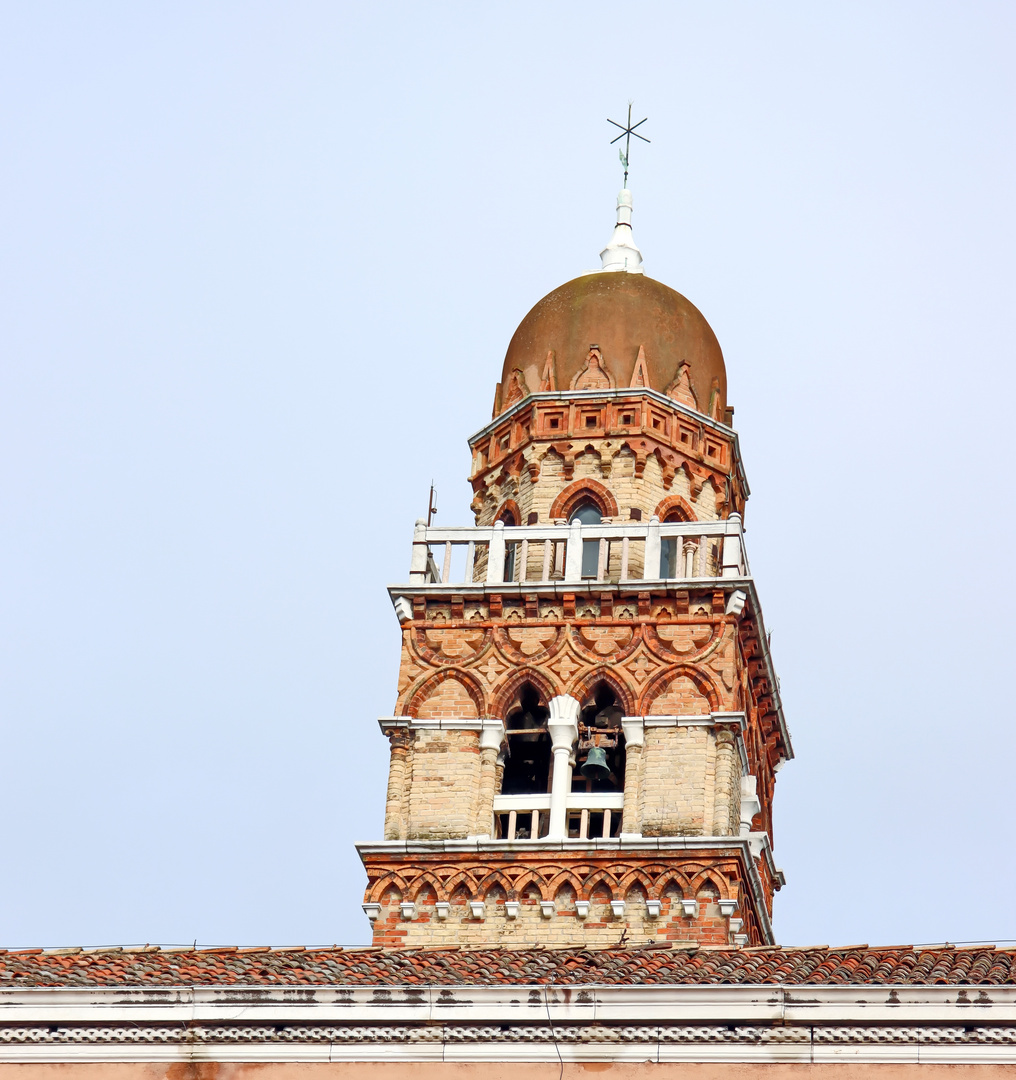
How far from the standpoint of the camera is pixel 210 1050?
22.7m

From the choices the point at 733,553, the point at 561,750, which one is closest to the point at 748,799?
the point at 561,750

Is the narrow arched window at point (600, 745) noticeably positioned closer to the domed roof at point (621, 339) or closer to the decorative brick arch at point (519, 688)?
the decorative brick arch at point (519, 688)

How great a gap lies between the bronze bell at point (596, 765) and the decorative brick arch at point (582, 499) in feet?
15.7

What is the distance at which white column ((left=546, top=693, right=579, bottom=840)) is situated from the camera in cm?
3681

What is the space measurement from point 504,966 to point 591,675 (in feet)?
44.2

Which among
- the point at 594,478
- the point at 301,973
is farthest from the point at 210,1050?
the point at 594,478

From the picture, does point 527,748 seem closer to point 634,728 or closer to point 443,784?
point 443,784

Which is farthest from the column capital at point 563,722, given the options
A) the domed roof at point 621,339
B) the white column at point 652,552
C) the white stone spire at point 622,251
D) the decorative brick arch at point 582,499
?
the white stone spire at point 622,251

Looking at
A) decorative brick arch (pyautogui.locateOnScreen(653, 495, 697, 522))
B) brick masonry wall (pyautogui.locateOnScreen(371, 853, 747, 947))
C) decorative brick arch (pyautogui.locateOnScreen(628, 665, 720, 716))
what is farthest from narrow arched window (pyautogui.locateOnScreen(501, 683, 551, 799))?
decorative brick arch (pyautogui.locateOnScreen(653, 495, 697, 522))

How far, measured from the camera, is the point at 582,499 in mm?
40938

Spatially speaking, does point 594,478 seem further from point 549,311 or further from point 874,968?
point 874,968

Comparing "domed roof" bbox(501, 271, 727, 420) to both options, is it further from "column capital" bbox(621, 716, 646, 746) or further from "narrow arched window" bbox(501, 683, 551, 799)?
"column capital" bbox(621, 716, 646, 746)

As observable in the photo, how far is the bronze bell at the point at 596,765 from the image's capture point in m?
36.9

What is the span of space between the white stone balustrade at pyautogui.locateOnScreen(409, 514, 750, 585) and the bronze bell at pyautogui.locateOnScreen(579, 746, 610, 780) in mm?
2887
